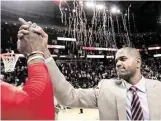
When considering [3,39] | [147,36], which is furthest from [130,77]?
[147,36]

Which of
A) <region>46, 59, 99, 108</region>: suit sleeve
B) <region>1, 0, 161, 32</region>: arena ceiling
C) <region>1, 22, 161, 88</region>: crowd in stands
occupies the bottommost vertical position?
<region>46, 59, 99, 108</region>: suit sleeve

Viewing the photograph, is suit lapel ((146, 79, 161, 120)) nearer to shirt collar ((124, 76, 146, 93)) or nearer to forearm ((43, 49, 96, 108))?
shirt collar ((124, 76, 146, 93))

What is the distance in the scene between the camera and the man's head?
93.9 inches

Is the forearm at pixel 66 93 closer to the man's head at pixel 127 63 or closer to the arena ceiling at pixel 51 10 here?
the man's head at pixel 127 63

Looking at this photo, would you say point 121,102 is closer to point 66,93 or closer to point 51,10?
point 66,93

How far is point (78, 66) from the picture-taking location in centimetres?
2627

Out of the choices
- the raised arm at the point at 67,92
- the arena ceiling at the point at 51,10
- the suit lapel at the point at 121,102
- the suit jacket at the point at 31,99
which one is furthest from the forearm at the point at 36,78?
the arena ceiling at the point at 51,10

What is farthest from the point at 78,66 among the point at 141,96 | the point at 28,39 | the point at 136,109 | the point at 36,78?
the point at 36,78

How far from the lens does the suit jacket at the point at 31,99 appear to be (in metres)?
1.04

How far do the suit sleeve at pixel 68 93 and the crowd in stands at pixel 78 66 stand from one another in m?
16.9

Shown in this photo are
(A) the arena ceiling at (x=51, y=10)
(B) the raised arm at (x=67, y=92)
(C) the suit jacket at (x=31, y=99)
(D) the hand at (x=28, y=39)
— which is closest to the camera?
(C) the suit jacket at (x=31, y=99)

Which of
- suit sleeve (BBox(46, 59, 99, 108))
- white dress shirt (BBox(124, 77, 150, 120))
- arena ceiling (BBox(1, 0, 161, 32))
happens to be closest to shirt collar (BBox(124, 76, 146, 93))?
white dress shirt (BBox(124, 77, 150, 120))

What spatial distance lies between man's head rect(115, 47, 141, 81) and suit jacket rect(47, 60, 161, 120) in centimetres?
10

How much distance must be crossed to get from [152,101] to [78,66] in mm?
24041
